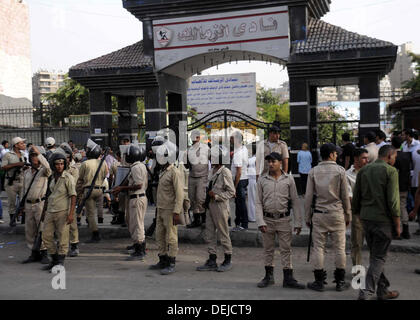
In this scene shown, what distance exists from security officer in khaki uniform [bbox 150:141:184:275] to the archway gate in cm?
750

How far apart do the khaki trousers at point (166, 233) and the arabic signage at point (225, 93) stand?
56.2 ft

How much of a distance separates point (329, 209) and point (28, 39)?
3202cm

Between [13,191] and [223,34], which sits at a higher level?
[223,34]

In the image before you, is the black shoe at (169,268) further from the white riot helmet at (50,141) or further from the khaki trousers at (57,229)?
the white riot helmet at (50,141)

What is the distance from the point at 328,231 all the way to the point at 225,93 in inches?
741

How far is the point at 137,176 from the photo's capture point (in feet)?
24.6

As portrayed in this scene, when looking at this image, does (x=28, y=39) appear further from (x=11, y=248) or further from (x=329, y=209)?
(x=329, y=209)

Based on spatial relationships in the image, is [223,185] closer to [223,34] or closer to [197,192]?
[197,192]

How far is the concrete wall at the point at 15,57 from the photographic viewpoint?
1185 inches

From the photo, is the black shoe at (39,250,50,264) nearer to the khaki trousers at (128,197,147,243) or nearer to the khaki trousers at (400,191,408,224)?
the khaki trousers at (128,197,147,243)

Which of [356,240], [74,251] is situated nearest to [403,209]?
A: [356,240]

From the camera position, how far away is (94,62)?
15695 millimetres

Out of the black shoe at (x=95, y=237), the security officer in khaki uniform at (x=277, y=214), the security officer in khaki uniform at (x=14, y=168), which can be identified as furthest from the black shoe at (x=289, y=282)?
the security officer in khaki uniform at (x=14, y=168)
